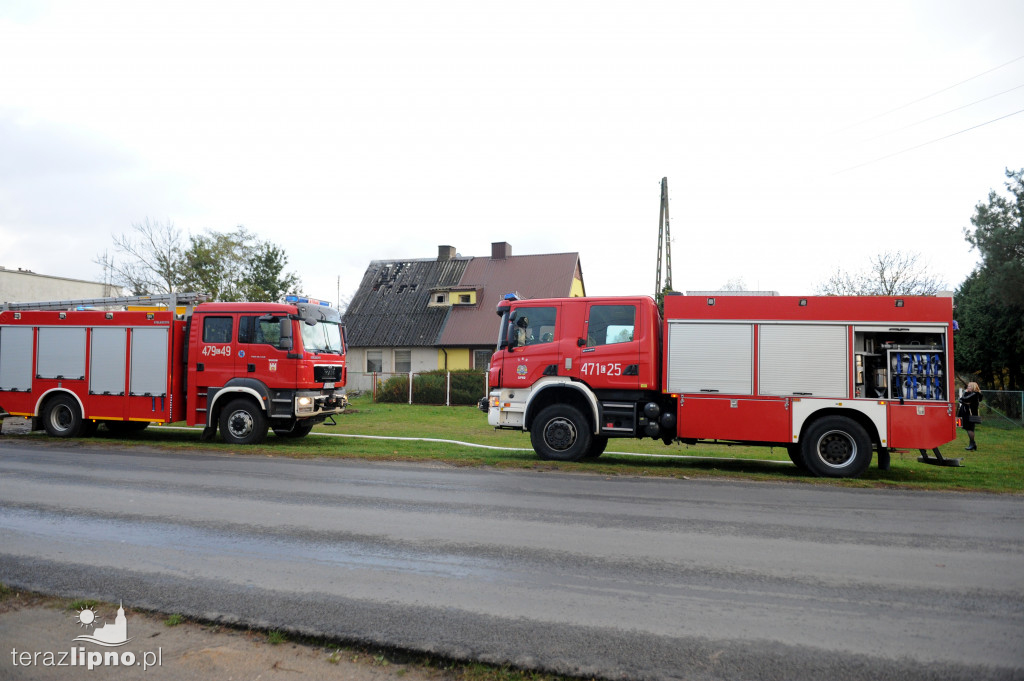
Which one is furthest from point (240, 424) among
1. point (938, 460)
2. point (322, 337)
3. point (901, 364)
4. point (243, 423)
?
point (938, 460)

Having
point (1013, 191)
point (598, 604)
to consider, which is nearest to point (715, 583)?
point (598, 604)

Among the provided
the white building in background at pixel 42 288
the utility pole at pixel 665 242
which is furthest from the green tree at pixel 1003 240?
the white building in background at pixel 42 288

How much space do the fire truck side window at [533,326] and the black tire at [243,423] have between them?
5.96 metres

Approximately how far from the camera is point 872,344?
1152 centimetres

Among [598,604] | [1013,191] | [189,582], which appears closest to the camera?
[598,604]

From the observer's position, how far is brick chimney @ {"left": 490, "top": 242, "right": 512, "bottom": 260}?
39.8 meters

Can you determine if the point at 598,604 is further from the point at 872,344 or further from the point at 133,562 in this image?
the point at 872,344

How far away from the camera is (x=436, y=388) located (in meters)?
30.4

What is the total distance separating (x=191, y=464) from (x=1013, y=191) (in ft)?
94.7

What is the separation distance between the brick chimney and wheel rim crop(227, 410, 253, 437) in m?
26.2

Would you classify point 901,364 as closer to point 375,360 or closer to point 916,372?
point 916,372

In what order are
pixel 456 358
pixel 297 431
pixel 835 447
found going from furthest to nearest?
pixel 456 358 → pixel 297 431 → pixel 835 447

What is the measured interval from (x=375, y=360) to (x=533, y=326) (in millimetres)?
25876

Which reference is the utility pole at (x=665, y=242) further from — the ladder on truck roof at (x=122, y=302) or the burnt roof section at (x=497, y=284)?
the ladder on truck roof at (x=122, y=302)
